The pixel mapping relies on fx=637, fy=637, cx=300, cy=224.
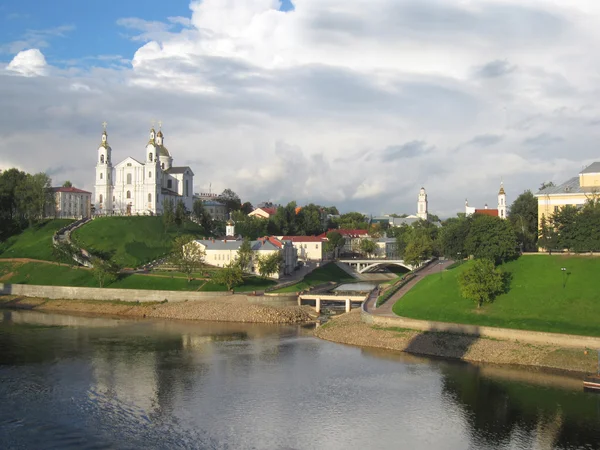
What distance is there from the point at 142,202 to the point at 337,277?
122ft

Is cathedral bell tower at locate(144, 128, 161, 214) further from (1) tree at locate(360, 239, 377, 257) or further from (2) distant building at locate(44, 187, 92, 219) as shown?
(1) tree at locate(360, 239, 377, 257)

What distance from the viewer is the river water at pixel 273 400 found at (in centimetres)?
3131

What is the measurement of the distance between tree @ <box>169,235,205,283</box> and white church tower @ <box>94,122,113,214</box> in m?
28.7

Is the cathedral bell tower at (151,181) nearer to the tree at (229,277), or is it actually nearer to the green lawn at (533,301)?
the tree at (229,277)

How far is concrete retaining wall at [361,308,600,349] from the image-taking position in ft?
144

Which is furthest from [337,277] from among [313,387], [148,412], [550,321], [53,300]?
[148,412]

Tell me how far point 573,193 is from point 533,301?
74.3 ft

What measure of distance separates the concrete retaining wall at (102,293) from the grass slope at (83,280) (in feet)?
4.57

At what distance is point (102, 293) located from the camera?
7700 centimetres

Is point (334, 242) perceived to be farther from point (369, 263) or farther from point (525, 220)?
point (525, 220)

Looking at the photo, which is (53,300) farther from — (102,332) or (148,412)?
(148,412)

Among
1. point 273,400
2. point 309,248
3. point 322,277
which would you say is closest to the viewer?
point 273,400

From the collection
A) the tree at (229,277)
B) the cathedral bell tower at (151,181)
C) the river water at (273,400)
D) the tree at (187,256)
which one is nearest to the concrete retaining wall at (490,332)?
the river water at (273,400)

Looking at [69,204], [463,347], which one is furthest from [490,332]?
[69,204]
